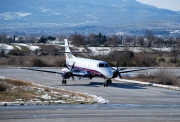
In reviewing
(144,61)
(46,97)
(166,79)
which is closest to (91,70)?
(166,79)

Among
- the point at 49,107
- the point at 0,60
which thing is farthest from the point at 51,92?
the point at 0,60

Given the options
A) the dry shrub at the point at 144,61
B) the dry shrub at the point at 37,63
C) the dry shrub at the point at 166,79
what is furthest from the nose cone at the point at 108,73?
the dry shrub at the point at 144,61

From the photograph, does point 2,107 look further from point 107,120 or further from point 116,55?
point 116,55

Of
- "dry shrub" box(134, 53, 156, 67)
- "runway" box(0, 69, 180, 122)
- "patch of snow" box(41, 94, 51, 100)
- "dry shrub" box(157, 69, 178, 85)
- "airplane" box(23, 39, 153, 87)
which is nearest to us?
"runway" box(0, 69, 180, 122)

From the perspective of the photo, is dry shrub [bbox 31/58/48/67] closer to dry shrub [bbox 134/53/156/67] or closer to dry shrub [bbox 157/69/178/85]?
dry shrub [bbox 134/53/156/67]

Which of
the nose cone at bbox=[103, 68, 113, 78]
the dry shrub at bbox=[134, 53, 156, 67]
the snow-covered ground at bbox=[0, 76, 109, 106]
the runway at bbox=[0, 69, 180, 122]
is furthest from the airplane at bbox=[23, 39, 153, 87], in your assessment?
the dry shrub at bbox=[134, 53, 156, 67]

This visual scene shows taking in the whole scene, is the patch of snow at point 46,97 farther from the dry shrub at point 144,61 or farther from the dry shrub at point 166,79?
the dry shrub at point 144,61

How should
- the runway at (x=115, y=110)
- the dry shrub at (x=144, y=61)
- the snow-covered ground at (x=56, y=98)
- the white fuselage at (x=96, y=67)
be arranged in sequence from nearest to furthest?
1. the runway at (x=115, y=110)
2. the snow-covered ground at (x=56, y=98)
3. the white fuselage at (x=96, y=67)
4. the dry shrub at (x=144, y=61)

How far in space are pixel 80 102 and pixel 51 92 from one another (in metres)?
6.45

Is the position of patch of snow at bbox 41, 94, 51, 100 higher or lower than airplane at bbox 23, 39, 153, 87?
lower

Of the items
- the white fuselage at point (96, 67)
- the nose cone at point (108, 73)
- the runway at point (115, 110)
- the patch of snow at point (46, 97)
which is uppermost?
the white fuselage at point (96, 67)

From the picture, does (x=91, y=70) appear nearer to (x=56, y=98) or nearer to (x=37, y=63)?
(x=56, y=98)

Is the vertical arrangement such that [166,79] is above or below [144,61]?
below

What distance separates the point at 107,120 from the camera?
20844 millimetres
